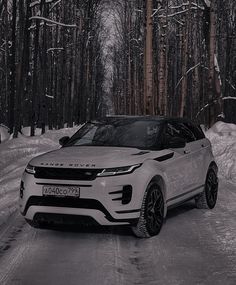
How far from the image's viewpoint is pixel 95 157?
5824mm

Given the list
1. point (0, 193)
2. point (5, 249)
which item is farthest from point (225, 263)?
point (0, 193)

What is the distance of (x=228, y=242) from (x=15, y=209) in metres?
3.53

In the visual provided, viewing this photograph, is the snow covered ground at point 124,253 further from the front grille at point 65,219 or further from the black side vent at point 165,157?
the black side vent at point 165,157

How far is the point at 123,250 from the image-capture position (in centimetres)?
538

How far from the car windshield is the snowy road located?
47.2 inches

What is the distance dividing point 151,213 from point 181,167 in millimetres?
1161

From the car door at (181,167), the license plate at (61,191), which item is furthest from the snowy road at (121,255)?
the license plate at (61,191)

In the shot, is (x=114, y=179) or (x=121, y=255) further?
(x=114, y=179)

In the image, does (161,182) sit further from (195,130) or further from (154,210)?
(195,130)

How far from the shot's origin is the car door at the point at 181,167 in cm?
659

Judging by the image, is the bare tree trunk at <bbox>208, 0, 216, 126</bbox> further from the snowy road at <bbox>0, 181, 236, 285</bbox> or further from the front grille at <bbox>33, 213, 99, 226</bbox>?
the front grille at <bbox>33, 213, 99, 226</bbox>

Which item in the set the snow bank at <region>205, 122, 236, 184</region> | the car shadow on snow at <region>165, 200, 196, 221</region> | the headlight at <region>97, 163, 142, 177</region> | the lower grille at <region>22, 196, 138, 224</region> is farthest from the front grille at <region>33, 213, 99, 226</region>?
the snow bank at <region>205, 122, 236, 184</region>

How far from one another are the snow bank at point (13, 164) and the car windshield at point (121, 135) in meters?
1.63

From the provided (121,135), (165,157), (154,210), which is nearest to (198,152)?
(165,157)
